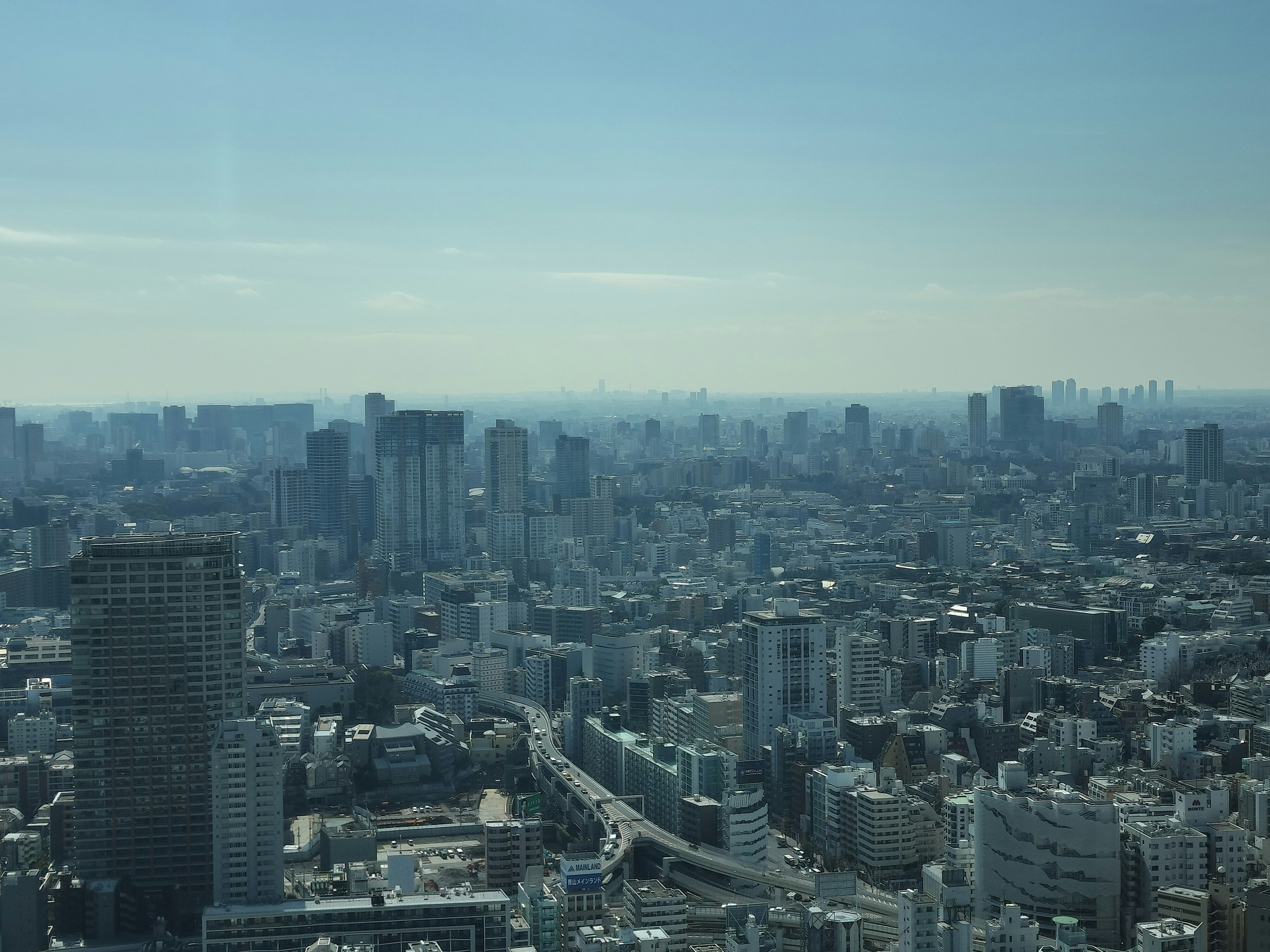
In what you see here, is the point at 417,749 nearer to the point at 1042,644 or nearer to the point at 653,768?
the point at 653,768

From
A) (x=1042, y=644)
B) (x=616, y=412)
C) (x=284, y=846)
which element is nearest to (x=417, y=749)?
(x=284, y=846)

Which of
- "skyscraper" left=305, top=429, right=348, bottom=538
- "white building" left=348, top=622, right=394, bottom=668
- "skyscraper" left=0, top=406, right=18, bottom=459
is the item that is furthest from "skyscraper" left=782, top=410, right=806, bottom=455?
"white building" left=348, top=622, right=394, bottom=668

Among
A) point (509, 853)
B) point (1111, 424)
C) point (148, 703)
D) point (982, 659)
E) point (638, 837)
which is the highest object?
point (1111, 424)

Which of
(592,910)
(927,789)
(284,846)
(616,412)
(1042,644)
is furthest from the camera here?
(616,412)

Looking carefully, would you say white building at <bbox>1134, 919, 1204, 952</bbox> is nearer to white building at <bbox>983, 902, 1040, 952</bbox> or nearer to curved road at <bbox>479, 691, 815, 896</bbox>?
white building at <bbox>983, 902, 1040, 952</bbox>

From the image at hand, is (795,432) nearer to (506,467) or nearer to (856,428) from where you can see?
(856,428)

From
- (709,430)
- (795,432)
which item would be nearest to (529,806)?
(795,432)

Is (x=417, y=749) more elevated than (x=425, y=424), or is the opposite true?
(x=425, y=424)
